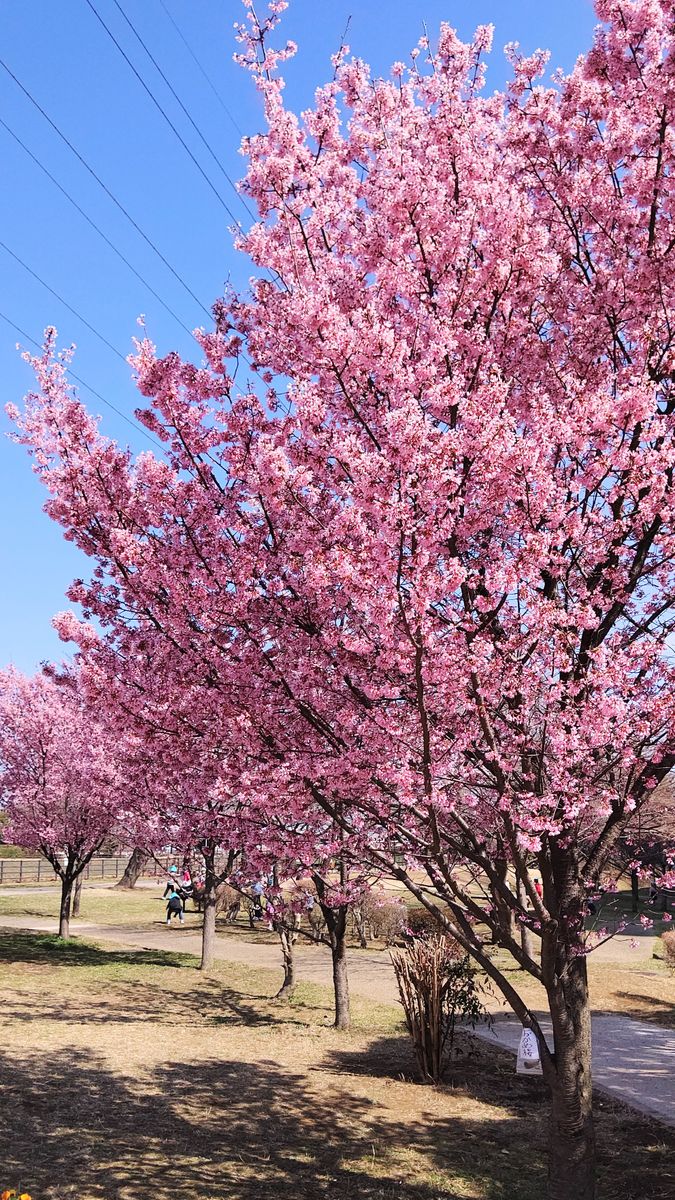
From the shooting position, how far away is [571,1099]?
220 inches

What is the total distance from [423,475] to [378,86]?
3491 millimetres

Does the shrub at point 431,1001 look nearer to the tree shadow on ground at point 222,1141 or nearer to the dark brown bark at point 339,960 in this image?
the tree shadow on ground at point 222,1141

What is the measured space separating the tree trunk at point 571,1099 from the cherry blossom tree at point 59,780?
15.4 metres

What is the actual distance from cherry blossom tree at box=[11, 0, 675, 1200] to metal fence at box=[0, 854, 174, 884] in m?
41.3

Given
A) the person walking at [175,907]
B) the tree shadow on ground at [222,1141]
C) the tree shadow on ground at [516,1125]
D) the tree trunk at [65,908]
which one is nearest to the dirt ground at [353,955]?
the person walking at [175,907]

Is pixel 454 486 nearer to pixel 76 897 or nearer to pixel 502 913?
pixel 502 913

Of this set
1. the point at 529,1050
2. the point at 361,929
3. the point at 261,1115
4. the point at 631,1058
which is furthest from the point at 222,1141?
the point at 361,929

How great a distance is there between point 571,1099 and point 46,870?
167ft

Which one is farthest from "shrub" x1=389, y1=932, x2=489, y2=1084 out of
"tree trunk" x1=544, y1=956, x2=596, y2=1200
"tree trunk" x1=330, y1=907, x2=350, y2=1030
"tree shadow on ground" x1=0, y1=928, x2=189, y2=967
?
"tree shadow on ground" x1=0, y1=928, x2=189, y2=967

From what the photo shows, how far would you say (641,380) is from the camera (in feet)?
15.7

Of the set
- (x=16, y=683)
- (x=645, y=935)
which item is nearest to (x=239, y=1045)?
(x=16, y=683)

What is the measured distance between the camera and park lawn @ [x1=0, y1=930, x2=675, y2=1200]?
6.93 metres

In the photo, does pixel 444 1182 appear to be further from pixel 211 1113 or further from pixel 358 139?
pixel 358 139

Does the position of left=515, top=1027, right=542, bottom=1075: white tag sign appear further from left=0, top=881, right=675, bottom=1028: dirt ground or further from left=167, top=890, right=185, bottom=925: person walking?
left=167, top=890, right=185, bottom=925: person walking
